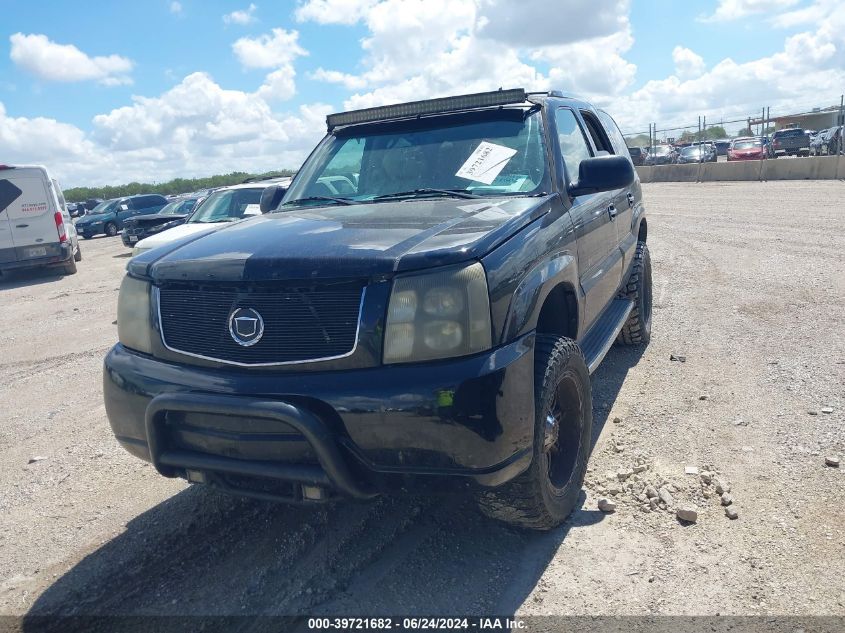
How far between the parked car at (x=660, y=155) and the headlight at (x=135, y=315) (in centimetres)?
3545

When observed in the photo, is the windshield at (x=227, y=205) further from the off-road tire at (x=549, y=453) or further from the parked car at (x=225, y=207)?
the off-road tire at (x=549, y=453)

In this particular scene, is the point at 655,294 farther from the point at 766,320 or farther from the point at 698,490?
the point at 698,490

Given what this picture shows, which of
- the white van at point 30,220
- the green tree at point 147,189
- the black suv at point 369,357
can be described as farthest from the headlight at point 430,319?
the green tree at point 147,189

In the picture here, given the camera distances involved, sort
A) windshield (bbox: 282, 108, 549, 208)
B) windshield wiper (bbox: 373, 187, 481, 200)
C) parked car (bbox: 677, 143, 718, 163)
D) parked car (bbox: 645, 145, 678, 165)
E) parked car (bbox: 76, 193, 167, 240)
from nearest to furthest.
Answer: windshield wiper (bbox: 373, 187, 481, 200) < windshield (bbox: 282, 108, 549, 208) < parked car (bbox: 76, 193, 167, 240) < parked car (bbox: 677, 143, 718, 163) < parked car (bbox: 645, 145, 678, 165)

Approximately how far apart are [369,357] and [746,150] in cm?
3312

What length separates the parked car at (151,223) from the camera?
45.0 feet

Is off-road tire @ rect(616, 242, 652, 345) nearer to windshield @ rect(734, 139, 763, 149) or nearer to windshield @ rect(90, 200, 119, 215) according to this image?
windshield @ rect(734, 139, 763, 149)

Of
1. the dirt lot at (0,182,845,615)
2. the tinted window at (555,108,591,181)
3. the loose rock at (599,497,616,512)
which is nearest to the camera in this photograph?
the dirt lot at (0,182,845,615)

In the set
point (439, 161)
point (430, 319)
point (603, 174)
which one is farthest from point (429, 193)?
point (430, 319)

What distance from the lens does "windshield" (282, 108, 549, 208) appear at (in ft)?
12.4

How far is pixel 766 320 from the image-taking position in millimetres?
6645

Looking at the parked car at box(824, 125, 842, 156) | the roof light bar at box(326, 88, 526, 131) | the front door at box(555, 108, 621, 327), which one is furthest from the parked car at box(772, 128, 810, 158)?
the roof light bar at box(326, 88, 526, 131)

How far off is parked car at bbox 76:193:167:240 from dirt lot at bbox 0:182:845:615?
87.8 feet

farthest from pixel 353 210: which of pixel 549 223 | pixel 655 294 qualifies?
pixel 655 294
